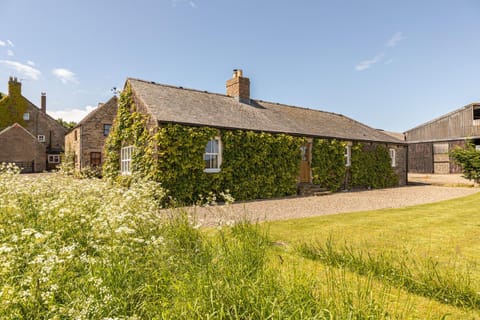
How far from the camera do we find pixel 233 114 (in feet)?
50.7

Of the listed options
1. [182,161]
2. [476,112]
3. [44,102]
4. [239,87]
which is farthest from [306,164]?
[44,102]

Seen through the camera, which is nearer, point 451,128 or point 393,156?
point 393,156

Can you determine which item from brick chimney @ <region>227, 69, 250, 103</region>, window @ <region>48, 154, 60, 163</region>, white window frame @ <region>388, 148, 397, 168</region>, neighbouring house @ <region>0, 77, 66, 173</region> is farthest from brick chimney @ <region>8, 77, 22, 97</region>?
white window frame @ <region>388, 148, 397, 168</region>

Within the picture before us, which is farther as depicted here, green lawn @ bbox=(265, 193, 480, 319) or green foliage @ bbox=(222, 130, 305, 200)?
green foliage @ bbox=(222, 130, 305, 200)

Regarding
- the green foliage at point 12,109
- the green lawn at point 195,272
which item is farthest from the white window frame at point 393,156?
the green foliage at point 12,109

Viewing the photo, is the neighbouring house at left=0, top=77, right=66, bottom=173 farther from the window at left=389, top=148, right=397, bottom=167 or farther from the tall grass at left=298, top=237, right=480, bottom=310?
the tall grass at left=298, top=237, right=480, bottom=310

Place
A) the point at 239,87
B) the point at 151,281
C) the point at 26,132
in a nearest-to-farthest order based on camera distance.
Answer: the point at 151,281, the point at 239,87, the point at 26,132

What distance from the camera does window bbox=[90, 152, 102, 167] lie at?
2891cm

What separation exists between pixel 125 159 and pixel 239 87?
28.3 feet

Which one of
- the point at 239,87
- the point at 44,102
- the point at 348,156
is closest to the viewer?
the point at 239,87

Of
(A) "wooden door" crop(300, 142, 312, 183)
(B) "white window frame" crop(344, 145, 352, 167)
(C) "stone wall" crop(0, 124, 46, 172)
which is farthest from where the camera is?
(C) "stone wall" crop(0, 124, 46, 172)

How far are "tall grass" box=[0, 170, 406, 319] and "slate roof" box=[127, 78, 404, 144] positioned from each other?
27.2 ft

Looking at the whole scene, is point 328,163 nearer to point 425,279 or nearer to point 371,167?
point 371,167

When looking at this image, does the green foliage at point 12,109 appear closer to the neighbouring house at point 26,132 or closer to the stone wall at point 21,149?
the neighbouring house at point 26,132
